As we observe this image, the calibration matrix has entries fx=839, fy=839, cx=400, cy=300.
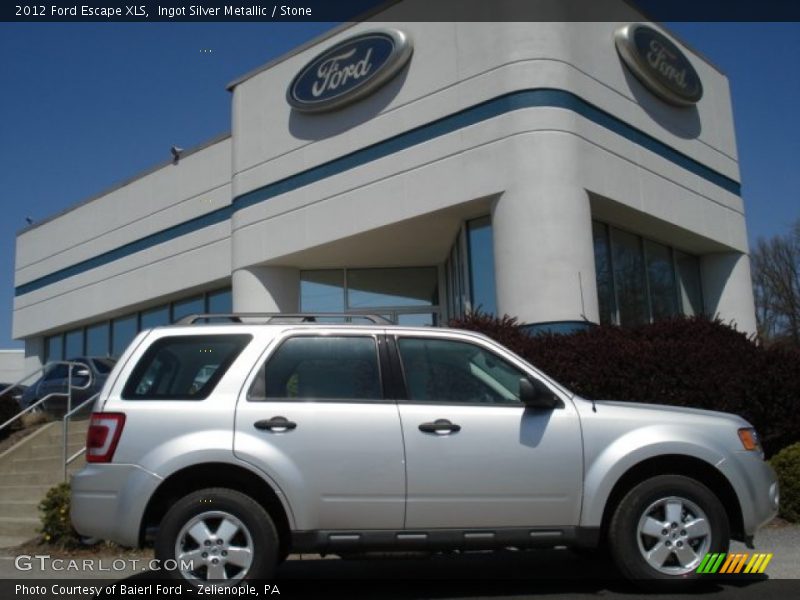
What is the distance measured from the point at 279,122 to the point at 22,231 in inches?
560

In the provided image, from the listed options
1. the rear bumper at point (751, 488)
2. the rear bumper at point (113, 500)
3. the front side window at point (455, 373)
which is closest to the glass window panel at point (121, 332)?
the rear bumper at point (113, 500)

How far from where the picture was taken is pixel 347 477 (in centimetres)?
537

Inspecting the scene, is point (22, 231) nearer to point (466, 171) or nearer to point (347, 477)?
point (466, 171)

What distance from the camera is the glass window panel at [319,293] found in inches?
717

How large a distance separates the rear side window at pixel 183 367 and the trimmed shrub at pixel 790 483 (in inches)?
235

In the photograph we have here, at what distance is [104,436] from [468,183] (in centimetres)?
968

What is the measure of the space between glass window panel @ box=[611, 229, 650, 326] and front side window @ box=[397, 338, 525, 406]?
10078mm

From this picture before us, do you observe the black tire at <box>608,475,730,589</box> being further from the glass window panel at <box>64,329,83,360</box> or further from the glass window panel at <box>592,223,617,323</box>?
the glass window panel at <box>64,329,83,360</box>

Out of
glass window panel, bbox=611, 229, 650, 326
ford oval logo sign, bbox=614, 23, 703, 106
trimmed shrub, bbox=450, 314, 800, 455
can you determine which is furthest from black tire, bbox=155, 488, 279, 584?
ford oval logo sign, bbox=614, 23, 703, 106

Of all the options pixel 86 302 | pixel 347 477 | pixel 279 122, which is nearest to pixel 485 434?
pixel 347 477

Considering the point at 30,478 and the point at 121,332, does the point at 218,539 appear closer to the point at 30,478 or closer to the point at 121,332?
the point at 30,478

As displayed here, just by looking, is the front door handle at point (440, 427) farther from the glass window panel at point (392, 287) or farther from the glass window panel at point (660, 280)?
the glass window panel at point (392, 287)

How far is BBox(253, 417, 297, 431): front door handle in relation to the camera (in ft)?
17.7

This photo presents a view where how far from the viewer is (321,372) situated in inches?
225
